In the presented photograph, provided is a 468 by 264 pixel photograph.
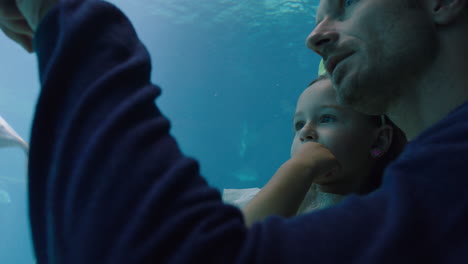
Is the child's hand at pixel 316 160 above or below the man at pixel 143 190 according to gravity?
below

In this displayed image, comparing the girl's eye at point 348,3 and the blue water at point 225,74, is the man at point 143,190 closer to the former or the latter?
the girl's eye at point 348,3

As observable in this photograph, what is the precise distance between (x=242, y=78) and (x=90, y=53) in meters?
20.7

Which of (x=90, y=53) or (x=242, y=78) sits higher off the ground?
(x=90, y=53)

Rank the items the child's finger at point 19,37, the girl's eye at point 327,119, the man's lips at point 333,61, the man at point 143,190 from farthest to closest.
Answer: the girl's eye at point 327,119 → the man's lips at point 333,61 → the child's finger at point 19,37 → the man at point 143,190

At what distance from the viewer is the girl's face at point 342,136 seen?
141 centimetres

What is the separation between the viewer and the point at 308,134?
1.44 meters

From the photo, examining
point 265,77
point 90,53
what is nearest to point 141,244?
point 90,53

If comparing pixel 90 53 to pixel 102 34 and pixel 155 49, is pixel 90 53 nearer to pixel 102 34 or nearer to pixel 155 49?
pixel 102 34

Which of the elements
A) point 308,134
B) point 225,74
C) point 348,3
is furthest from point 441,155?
point 225,74

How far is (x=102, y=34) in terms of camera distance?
0.47 metres

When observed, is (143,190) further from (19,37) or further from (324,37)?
(324,37)

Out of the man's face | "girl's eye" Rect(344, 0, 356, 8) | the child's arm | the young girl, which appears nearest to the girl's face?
the young girl

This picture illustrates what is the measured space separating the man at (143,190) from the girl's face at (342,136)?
0.88 m

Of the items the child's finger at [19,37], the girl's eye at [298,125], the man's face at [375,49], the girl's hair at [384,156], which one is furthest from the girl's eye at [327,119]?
the child's finger at [19,37]
